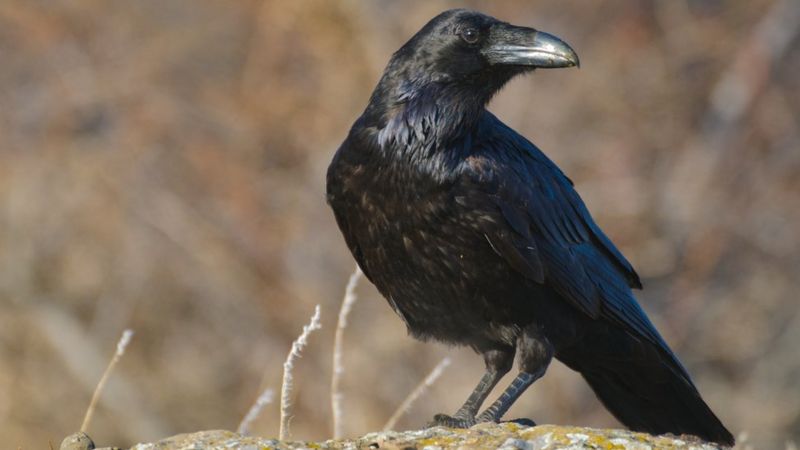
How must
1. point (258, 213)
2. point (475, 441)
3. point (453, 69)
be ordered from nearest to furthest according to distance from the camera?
1. point (475, 441)
2. point (453, 69)
3. point (258, 213)

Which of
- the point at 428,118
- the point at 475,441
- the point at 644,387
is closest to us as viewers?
the point at 475,441

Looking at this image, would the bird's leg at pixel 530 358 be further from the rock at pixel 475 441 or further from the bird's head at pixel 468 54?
the bird's head at pixel 468 54

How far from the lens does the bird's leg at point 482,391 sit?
4402mm

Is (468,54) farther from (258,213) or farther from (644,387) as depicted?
(258,213)

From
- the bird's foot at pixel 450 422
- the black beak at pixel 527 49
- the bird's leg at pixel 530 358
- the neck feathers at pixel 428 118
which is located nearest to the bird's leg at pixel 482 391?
the bird's foot at pixel 450 422

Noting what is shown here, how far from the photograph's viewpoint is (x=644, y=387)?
206 inches

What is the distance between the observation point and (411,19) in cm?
1120

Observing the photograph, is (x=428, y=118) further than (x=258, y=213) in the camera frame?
No

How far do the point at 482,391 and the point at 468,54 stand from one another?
1.22 metres

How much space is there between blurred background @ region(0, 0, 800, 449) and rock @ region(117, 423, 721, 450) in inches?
268

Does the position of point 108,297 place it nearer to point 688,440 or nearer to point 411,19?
point 411,19

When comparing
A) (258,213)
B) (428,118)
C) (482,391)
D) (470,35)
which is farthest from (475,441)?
(258,213)

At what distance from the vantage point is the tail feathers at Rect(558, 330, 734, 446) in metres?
5.09

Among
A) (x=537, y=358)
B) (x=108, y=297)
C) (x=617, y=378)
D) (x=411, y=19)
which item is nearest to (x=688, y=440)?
(x=537, y=358)
